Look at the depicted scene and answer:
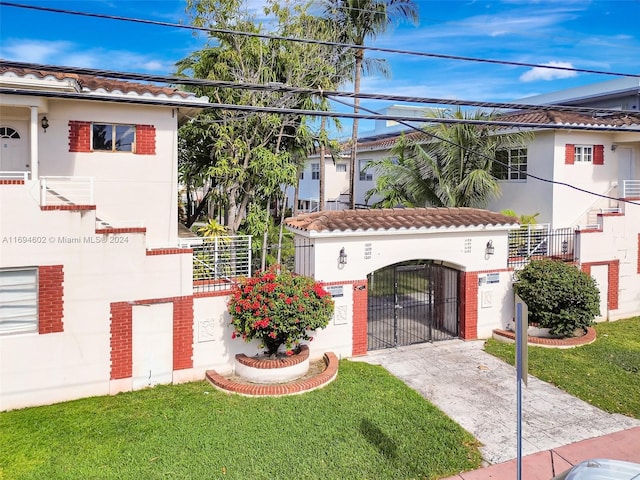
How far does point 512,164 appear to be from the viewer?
63.6 ft


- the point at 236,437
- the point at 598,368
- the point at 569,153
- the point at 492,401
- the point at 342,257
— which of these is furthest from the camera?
the point at 569,153

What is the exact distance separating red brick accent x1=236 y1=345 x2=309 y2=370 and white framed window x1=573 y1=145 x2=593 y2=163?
45.1 ft

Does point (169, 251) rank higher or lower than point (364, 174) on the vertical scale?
lower

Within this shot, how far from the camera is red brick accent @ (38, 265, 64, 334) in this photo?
29.9ft

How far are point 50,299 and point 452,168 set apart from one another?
13.6m

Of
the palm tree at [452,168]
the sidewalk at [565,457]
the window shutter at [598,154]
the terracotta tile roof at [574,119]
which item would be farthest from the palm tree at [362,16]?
the sidewalk at [565,457]

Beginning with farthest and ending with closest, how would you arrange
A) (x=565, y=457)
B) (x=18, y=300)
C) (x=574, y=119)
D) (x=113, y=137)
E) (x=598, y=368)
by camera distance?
(x=574, y=119), (x=113, y=137), (x=598, y=368), (x=18, y=300), (x=565, y=457)

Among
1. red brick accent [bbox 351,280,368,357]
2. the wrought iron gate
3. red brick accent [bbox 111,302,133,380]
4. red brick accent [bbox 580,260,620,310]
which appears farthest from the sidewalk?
red brick accent [bbox 580,260,620,310]

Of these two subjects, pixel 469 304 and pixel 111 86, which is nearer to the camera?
pixel 111 86

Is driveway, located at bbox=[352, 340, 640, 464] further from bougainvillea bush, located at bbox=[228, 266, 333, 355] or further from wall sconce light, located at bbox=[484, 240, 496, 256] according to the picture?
wall sconce light, located at bbox=[484, 240, 496, 256]

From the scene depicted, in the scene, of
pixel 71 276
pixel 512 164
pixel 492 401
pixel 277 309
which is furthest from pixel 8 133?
pixel 512 164

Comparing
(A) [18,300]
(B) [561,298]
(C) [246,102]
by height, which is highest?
(C) [246,102]

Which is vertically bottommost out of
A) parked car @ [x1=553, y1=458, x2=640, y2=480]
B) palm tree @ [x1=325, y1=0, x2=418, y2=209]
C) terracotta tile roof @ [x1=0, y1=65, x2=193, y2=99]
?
Answer: parked car @ [x1=553, y1=458, x2=640, y2=480]

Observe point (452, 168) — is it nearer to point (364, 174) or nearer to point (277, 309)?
point (277, 309)
